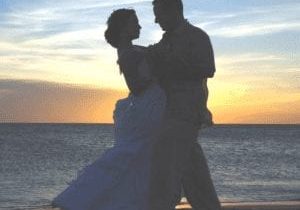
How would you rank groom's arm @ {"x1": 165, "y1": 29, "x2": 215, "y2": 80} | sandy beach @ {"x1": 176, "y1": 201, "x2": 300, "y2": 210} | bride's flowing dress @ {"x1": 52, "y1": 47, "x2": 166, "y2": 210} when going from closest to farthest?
groom's arm @ {"x1": 165, "y1": 29, "x2": 215, "y2": 80}
bride's flowing dress @ {"x1": 52, "y1": 47, "x2": 166, "y2": 210}
sandy beach @ {"x1": 176, "y1": 201, "x2": 300, "y2": 210}

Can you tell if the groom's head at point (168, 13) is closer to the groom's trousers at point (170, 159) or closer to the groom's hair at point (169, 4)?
the groom's hair at point (169, 4)

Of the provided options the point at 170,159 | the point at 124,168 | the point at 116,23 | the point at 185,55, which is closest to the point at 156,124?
the point at 170,159

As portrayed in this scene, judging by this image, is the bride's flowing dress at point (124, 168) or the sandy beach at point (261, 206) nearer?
the bride's flowing dress at point (124, 168)

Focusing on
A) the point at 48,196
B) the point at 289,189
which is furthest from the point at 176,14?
the point at 289,189

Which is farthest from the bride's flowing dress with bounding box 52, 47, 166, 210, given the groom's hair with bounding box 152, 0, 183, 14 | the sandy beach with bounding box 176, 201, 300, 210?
the sandy beach with bounding box 176, 201, 300, 210

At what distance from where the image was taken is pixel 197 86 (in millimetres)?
4652

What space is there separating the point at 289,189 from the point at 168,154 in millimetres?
26038

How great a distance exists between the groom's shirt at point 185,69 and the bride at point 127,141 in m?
0.07

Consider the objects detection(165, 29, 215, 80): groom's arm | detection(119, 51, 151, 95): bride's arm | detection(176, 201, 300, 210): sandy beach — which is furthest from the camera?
detection(176, 201, 300, 210): sandy beach

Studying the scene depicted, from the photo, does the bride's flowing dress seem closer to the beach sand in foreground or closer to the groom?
the groom

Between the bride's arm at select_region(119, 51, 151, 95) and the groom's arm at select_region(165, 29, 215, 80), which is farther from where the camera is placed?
the bride's arm at select_region(119, 51, 151, 95)

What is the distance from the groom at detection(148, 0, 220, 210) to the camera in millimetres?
4508

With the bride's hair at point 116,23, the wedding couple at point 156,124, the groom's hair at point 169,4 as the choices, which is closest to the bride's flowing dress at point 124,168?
the wedding couple at point 156,124

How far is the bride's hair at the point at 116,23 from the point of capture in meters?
4.75
